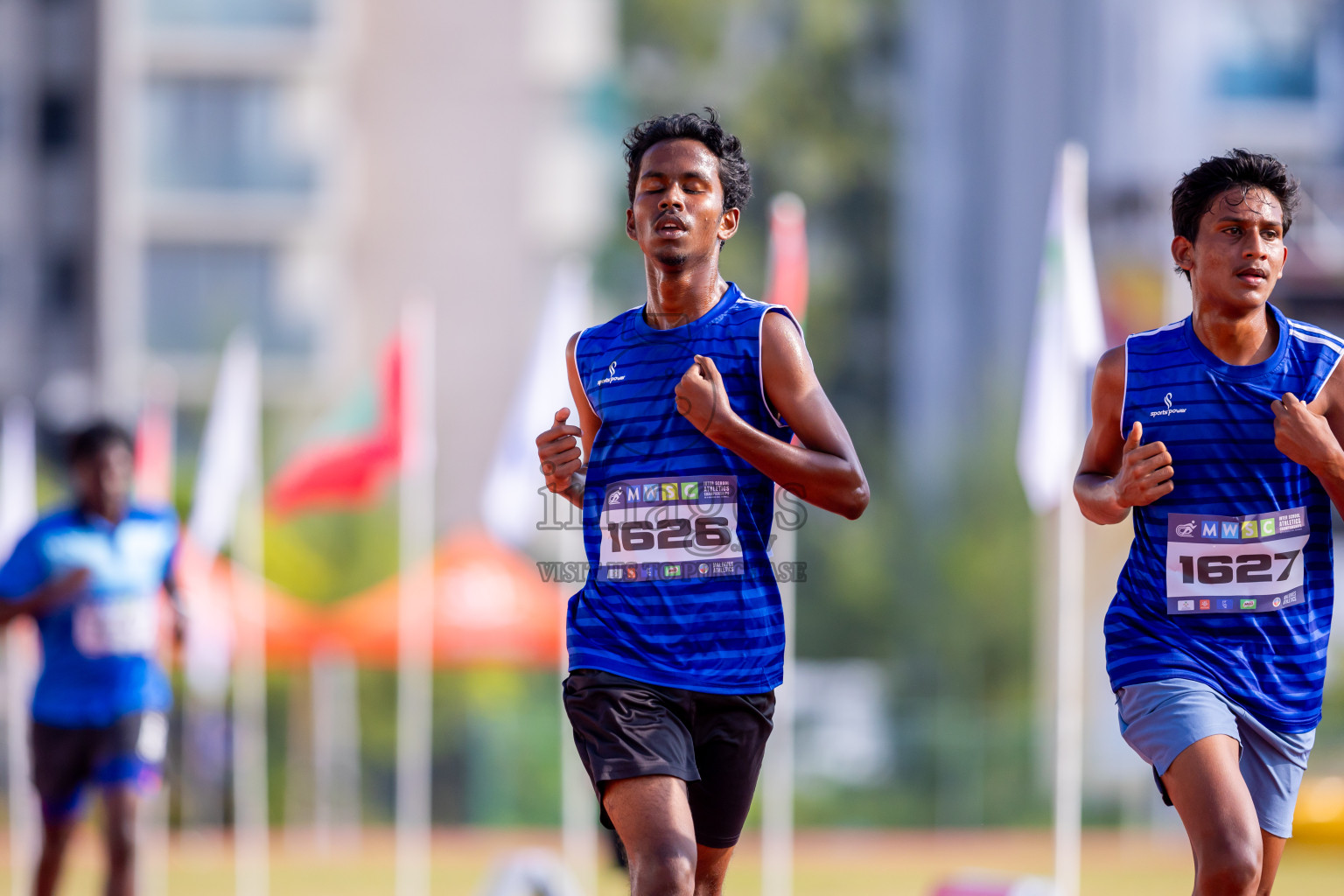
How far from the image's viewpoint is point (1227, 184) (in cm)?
475

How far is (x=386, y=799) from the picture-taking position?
21.1 meters

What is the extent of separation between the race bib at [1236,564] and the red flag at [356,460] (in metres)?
8.18

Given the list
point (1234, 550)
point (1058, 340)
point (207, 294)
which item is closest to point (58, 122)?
point (207, 294)

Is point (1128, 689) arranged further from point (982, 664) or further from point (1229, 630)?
point (982, 664)

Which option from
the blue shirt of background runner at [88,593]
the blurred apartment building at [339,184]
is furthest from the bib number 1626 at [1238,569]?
the blurred apartment building at [339,184]

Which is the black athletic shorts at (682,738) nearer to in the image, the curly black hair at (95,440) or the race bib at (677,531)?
the race bib at (677,531)

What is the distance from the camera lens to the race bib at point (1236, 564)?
4.62 meters

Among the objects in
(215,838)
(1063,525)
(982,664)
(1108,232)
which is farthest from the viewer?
(982,664)

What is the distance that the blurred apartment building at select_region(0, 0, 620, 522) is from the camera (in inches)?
1420

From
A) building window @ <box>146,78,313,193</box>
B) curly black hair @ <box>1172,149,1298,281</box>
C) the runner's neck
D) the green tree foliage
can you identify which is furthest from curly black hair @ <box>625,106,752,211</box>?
building window @ <box>146,78,313,193</box>

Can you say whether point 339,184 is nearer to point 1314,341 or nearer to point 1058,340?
point 1058,340

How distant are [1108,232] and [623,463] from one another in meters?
21.2

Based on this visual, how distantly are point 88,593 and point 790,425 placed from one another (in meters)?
4.51

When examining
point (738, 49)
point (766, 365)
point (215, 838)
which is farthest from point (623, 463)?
point (738, 49)
